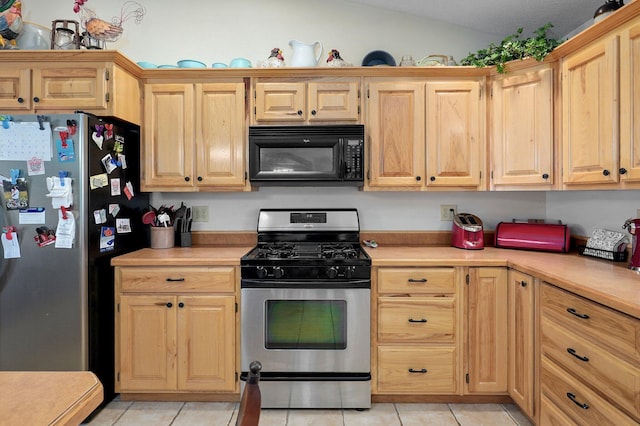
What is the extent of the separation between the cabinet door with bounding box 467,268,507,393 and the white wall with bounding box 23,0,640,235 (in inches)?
28.1

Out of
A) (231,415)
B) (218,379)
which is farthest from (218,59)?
(231,415)

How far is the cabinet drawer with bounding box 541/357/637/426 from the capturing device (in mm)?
1351

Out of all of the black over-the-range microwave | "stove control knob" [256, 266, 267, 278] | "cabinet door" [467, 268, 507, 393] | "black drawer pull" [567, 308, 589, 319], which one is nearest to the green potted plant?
the black over-the-range microwave

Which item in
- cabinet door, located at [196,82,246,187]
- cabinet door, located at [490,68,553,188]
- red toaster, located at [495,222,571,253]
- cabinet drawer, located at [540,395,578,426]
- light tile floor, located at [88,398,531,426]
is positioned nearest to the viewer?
cabinet drawer, located at [540,395,578,426]

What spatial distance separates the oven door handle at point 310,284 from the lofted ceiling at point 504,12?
80.4 inches

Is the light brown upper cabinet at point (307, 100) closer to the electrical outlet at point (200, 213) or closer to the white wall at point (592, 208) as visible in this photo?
the electrical outlet at point (200, 213)

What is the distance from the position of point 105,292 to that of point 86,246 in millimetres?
328

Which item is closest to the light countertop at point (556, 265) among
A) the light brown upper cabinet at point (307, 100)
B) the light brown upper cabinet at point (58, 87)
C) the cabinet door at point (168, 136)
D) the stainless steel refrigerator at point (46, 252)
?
the light brown upper cabinet at point (307, 100)

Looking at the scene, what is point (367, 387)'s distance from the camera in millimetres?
2129

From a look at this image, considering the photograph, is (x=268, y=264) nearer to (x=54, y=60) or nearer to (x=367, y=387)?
(x=367, y=387)

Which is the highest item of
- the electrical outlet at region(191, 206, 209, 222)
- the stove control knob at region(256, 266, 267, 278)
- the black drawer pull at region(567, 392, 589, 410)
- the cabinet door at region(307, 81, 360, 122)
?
the cabinet door at region(307, 81, 360, 122)

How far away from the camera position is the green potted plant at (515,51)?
7.04ft

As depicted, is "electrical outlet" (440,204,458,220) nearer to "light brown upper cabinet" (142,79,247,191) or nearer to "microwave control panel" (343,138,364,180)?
"microwave control panel" (343,138,364,180)

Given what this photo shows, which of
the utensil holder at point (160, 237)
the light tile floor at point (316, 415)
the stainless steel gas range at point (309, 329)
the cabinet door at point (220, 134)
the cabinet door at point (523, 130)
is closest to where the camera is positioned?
the light tile floor at point (316, 415)
